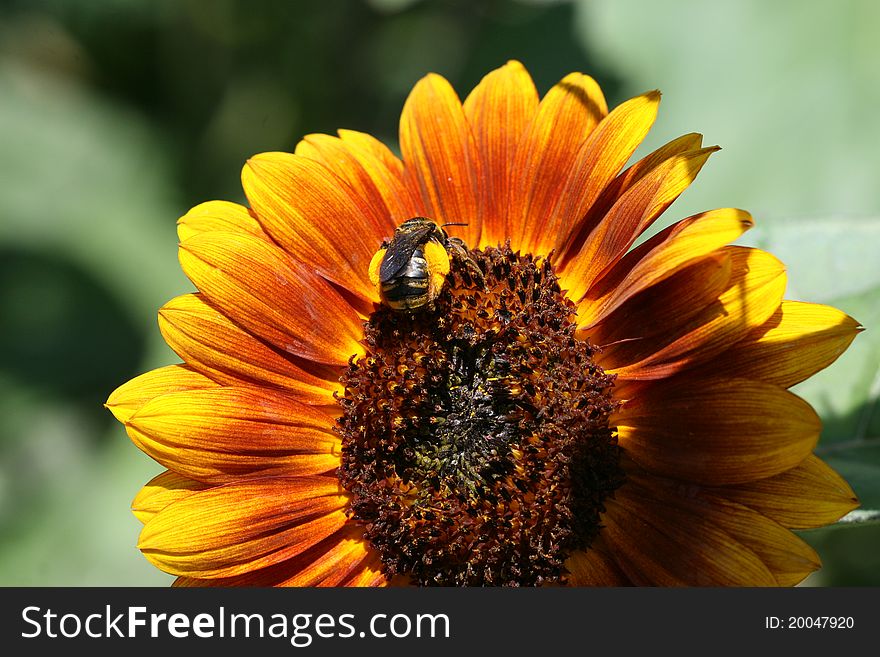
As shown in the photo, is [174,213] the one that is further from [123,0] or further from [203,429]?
[203,429]

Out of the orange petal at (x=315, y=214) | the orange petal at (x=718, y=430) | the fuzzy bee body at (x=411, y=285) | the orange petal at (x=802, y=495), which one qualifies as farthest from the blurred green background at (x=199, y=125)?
the fuzzy bee body at (x=411, y=285)

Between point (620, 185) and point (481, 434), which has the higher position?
point (620, 185)

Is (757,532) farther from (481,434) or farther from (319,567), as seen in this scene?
(319,567)

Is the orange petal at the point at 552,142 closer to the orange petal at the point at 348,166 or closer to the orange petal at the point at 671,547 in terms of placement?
the orange petal at the point at 348,166

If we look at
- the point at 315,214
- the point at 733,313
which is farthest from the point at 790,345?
the point at 315,214

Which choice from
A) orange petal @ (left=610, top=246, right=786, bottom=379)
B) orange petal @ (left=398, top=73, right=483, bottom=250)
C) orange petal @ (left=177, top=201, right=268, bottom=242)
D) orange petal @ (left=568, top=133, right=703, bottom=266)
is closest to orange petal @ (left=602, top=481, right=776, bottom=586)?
orange petal @ (left=610, top=246, right=786, bottom=379)

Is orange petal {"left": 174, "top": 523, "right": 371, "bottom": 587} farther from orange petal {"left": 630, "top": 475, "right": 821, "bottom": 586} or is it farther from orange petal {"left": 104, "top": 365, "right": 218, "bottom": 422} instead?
orange petal {"left": 630, "top": 475, "right": 821, "bottom": 586}
